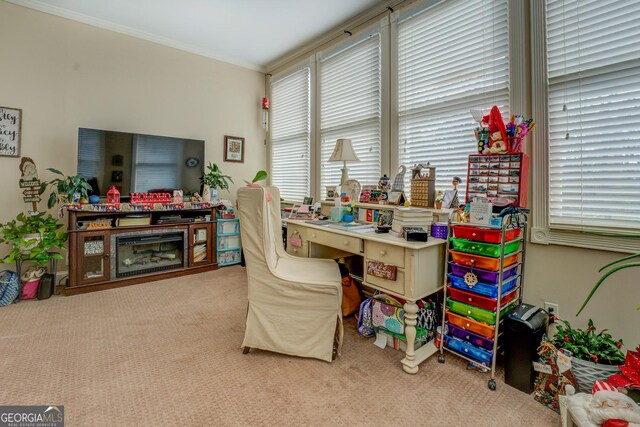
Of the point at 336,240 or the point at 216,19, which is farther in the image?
the point at 216,19

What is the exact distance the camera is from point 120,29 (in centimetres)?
334

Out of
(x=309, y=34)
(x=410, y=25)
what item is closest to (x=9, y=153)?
(x=309, y=34)

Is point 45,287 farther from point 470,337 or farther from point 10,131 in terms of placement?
point 470,337

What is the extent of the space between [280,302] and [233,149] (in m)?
3.06

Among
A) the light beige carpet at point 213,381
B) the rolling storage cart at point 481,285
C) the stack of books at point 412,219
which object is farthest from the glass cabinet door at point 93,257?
the rolling storage cart at point 481,285

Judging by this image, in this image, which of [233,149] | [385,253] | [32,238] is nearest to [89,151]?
[32,238]

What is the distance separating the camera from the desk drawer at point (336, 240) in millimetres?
1953

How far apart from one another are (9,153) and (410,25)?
3973 mm

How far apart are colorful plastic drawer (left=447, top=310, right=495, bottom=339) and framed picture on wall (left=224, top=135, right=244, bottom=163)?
3488 millimetres

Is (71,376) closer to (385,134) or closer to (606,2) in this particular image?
(385,134)

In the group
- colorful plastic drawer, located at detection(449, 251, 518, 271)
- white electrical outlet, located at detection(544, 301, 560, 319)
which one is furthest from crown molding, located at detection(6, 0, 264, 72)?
Answer: white electrical outlet, located at detection(544, 301, 560, 319)

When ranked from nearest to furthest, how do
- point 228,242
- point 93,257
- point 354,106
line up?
1. point 93,257
2. point 354,106
3. point 228,242

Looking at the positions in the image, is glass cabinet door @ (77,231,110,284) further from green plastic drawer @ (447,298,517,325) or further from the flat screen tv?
green plastic drawer @ (447,298,517,325)

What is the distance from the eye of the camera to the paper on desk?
1.97m
